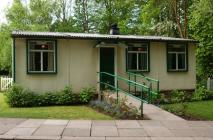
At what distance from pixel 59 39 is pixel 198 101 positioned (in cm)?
759

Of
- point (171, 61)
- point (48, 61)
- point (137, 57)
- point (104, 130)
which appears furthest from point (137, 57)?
point (104, 130)

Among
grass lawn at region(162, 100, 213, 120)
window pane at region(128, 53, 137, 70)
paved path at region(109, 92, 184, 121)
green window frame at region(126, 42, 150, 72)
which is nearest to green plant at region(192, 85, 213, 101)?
grass lawn at region(162, 100, 213, 120)

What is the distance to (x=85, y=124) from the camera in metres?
12.5

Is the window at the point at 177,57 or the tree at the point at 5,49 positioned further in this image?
the tree at the point at 5,49

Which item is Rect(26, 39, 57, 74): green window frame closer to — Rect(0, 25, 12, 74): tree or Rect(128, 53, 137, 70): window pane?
Rect(128, 53, 137, 70): window pane

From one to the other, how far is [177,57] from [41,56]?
25.1 feet

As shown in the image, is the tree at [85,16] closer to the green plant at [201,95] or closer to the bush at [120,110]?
the green plant at [201,95]

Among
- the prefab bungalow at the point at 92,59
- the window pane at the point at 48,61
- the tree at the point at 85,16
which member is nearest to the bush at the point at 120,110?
the prefab bungalow at the point at 92,59

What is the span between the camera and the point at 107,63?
2044 centimetres

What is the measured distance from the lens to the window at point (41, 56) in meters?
18.9

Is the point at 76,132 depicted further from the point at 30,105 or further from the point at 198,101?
the point at 198,101

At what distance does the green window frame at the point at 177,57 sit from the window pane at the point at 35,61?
713 cm

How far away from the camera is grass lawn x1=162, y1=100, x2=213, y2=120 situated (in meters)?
14.7

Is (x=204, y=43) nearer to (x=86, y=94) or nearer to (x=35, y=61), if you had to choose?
(x=86, y=94)
